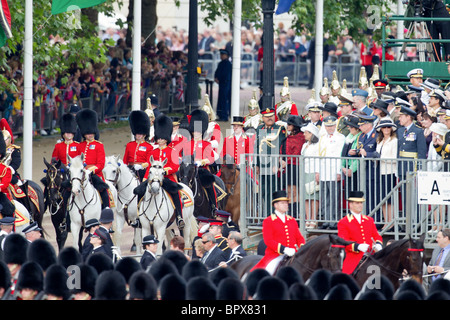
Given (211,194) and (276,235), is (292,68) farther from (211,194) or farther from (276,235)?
(276,235)

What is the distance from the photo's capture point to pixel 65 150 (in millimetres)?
18531

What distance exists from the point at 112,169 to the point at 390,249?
212 inches

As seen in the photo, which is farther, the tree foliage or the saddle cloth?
the tree foliage

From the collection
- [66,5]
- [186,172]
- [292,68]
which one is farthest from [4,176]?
[292,68]

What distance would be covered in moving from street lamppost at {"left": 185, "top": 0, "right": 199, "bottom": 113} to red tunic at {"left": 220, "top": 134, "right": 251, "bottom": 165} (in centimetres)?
83

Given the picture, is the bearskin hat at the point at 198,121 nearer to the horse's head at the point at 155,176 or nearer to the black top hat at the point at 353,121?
the horse's head at the point at 155,176

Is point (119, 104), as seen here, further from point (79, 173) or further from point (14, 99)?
point (79, 173)

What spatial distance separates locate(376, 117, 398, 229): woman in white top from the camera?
1616cm

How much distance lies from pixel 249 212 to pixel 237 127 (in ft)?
8.89

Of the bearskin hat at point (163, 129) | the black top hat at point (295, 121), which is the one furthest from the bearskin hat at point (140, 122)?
the black top hat at point (295, 121)

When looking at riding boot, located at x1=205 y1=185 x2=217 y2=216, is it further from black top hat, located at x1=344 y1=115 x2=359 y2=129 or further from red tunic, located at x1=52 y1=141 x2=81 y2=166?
black top hat, located at x1=344 y1=115 x2=359 y2=129

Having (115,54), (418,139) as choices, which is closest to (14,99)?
(115,54)

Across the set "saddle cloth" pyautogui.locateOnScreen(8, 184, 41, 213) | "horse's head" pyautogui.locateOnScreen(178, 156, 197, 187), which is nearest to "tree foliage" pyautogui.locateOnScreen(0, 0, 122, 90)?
"saddle cloth" pyautogui.locateOnScreen(8, 184, 41, 213)

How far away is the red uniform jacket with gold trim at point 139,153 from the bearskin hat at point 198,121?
2.67ft
